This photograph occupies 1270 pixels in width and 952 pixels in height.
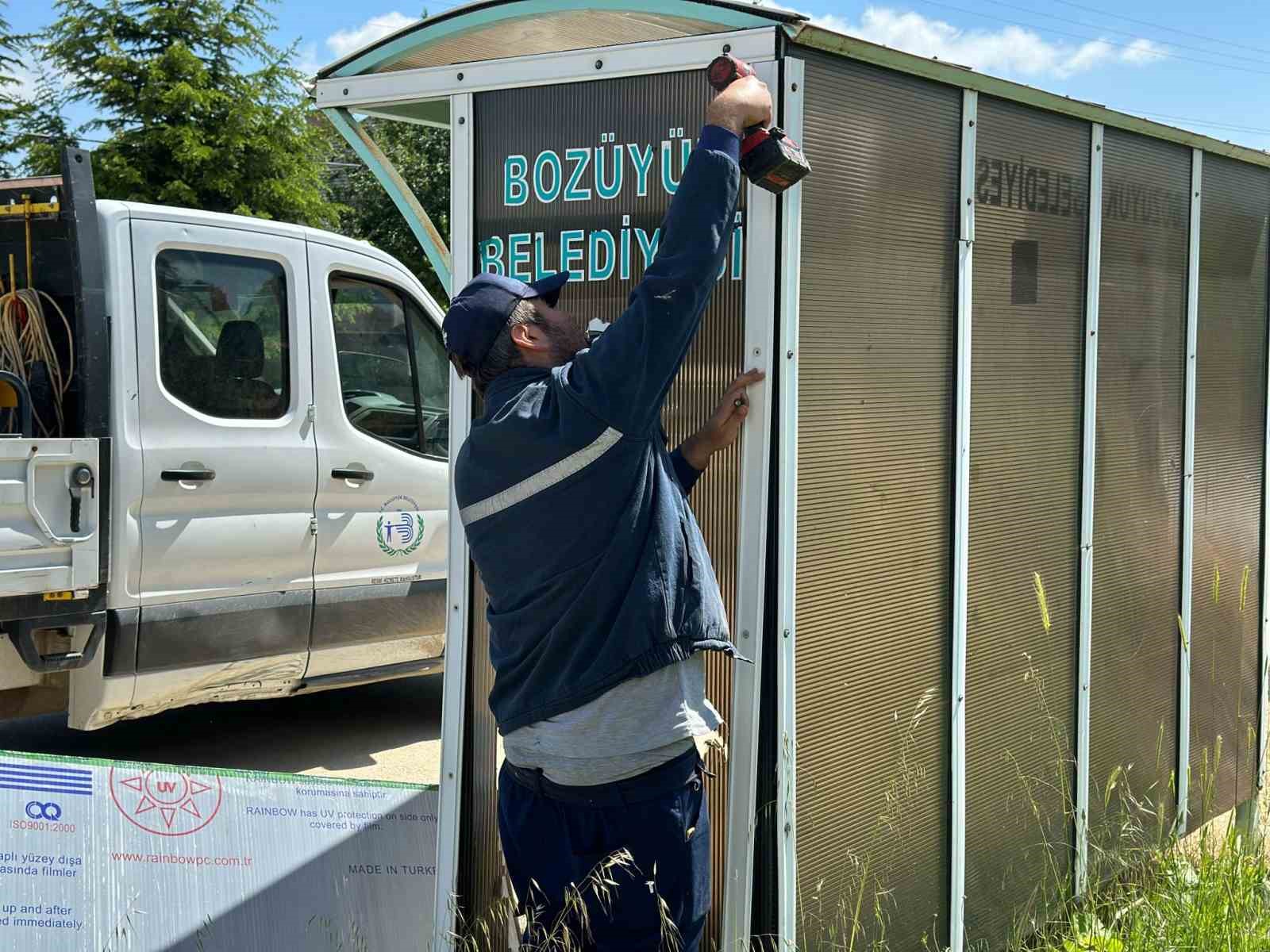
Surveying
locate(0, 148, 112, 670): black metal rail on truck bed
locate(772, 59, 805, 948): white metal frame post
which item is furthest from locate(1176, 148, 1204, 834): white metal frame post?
locate(0, 148, 112, 670): black metal rail on truck bed

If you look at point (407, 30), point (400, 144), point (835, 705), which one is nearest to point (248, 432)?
point (407, 30)

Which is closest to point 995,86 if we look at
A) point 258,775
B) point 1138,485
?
point 1138,485

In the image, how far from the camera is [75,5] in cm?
2152

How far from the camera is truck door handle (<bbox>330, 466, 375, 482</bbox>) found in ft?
20.9

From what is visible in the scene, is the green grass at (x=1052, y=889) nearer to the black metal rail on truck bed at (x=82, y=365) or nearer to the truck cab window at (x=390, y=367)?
the black metal rail on truck bed at (x=82, y=365)

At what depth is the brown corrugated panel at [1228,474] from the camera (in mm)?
4902

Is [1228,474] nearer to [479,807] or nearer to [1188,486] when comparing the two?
[1188,486]

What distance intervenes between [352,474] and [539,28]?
3477 mm

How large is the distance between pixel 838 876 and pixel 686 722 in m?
0.87

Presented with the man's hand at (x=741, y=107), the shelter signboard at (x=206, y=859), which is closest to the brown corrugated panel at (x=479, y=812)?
the shelter signboard at (x=206, y=859)

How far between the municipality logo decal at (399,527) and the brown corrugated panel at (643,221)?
3477 mm

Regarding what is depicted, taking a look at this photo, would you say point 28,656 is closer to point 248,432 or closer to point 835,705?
point 248,432

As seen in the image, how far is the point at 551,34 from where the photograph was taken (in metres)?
3.34

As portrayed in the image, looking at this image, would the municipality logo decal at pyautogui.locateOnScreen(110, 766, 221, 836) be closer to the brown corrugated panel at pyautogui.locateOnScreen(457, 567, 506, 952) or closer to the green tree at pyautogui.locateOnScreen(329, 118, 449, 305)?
the brown corrugated panel at pyautogui.locateOnScreen(457, 567, 506, 952)
